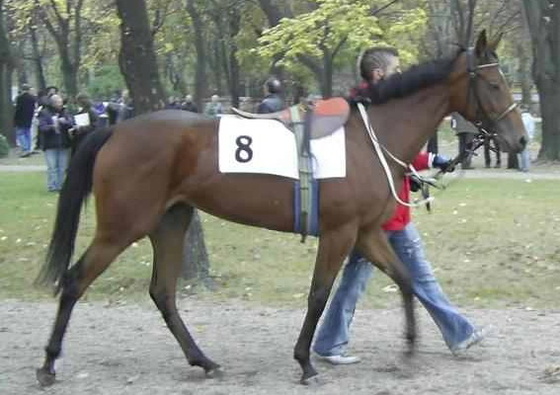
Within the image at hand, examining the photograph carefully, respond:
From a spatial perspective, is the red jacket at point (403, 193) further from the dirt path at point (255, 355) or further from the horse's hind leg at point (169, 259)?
the horse's hind leg at point (169, 259)

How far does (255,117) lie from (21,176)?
15002 mm

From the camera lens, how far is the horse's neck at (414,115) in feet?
22.6

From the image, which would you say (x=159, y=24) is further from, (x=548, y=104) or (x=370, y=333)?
(x=370, y=333)

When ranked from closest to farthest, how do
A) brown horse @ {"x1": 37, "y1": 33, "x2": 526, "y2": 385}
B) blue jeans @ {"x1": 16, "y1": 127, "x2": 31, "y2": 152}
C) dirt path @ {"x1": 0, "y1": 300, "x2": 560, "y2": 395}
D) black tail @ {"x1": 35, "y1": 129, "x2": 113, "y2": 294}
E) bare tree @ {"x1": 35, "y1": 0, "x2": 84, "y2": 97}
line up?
1. dirt path @ {"x1": 0, "y1": 300, "x2": 560, "y2": 395}
2. brown horse @ {"x1": 37, "y1": 33, "x2": 526, "y2": 385}
3. black tail @ {"x1": 35, "y1": 129, "x2": 113, "y2": 294}
4. blue jeans @ {"x1": 16, "y1": 127, "x2": 31, "y2": 152}
5. bare tree @ {"x1": 35, "y1": 0, "x2": 84, "y2": 97}

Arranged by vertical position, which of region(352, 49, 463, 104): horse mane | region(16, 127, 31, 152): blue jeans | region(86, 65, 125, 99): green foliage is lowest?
region(16, 127, 31, 152): blue jeans

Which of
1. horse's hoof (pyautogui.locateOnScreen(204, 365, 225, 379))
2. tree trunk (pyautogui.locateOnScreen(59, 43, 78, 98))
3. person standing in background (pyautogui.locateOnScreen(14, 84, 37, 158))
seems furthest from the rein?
tree trunk (pyautogui.locateOnScreen(59, 43, 78, 98))

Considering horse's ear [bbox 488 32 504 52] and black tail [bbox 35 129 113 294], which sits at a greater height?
horse's ear [bbox 488 32 504 52]

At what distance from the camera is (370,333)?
8.14 m

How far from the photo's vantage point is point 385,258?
268 inches

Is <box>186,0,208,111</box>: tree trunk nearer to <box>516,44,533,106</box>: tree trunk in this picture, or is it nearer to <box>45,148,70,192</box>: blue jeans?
<box>516,44,533,106</box>: tree trunk

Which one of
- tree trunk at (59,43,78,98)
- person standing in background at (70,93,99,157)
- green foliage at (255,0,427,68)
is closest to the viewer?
person standing in background at (70,93,99,157)

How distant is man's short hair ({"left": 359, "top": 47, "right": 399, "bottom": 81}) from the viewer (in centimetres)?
713

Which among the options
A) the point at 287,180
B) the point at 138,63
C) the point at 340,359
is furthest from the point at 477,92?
the point at 138,63

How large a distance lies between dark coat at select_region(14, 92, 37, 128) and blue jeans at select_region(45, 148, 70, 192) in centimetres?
1246
